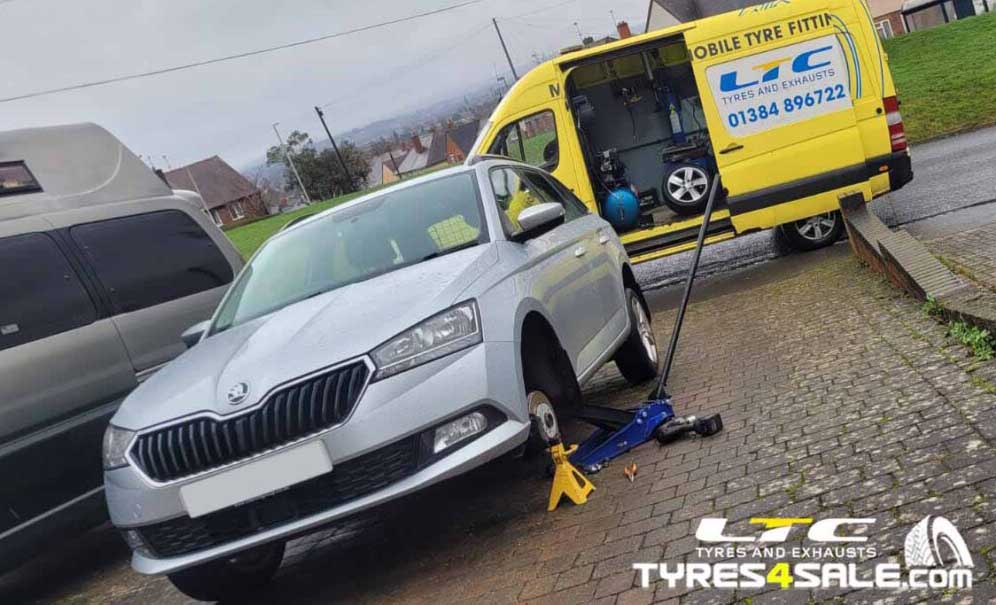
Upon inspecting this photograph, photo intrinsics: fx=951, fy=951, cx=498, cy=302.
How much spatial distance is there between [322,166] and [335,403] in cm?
7316

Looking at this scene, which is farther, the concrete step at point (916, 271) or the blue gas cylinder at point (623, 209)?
the blue gas cylinder at point (623, 209)

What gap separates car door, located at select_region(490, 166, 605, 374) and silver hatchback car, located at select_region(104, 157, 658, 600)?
4cm

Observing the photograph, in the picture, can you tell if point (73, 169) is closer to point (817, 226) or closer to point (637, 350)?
point (637, 350)

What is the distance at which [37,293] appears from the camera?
18.7 ft

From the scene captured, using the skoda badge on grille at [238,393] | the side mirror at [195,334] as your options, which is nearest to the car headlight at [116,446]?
the skoda badge on grille at [238,393]

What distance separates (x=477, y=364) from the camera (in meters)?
3.93

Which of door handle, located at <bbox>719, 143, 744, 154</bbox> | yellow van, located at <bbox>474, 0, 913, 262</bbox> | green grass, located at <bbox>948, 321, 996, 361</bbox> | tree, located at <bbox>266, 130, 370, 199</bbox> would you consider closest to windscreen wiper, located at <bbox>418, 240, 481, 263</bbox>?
green grass, located at <bbox>948, 321, 996, 361</bbox>

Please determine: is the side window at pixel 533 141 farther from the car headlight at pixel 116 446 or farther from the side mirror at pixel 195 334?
the car headlight at pixel 116 446

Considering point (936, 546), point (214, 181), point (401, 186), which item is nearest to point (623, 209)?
point (401, 186)

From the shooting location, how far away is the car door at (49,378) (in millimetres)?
5145

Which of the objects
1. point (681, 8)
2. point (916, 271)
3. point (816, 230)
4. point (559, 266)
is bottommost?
point (816, 230)

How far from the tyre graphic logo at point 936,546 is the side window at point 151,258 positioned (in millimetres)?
5019

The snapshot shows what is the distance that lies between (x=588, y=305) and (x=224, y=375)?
233 cm

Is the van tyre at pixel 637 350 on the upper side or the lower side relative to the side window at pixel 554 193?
lower
